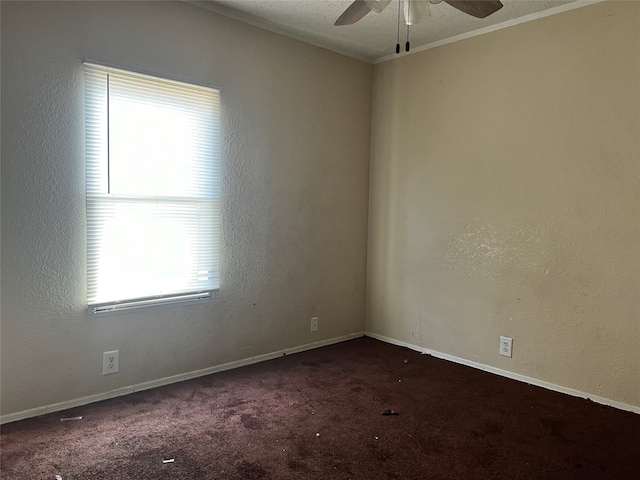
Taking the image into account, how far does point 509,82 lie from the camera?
3312mm

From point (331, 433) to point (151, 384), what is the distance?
1267 millimetres

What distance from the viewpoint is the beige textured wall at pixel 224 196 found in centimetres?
252

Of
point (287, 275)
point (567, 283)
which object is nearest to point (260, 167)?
point (287, 275)

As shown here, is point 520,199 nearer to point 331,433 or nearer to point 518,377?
point 518,377

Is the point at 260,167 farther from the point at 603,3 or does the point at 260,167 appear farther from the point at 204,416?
the point at 603,3

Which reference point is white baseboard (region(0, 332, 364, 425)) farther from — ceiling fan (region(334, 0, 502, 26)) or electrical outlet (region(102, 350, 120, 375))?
ceiling fan (region(334, 0, 502, 26))

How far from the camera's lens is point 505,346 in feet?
11.1

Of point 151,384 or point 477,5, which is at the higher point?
point 477,5

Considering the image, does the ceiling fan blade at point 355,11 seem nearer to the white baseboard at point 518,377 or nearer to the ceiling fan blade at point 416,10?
the ceiling fan blade at point 416,10

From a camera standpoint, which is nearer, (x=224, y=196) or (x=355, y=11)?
(x=355, y=11)

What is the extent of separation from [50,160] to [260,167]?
139 cm

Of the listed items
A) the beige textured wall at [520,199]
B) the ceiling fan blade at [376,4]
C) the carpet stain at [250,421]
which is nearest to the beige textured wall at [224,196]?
the beige textured wall at [520,199]

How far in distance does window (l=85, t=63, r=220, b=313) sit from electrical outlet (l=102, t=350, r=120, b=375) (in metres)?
0.28

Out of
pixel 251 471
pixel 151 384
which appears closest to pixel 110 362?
pixel 151 384
